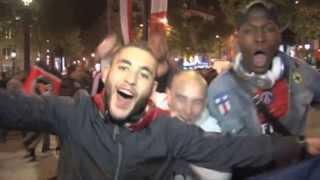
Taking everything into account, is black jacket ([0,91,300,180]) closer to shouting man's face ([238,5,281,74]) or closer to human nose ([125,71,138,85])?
human nose ([125,71,138,85])

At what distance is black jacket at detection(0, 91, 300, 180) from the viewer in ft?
9.52

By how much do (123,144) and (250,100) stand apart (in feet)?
4.16

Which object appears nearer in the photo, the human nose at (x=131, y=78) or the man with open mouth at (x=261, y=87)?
the human nose at (x=131, y=78)

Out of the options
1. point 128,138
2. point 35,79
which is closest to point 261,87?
point 128,138

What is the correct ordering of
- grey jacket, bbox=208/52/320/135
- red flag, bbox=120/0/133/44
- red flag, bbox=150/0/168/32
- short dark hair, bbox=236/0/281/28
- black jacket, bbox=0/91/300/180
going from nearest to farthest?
black jacket, bbox=0/91/300/180, grey jacket, bbox=208/52/320/135, short dark hair, bbox=236/0/281/28, red flag, bbox=120/0/133/44, red flag, bbox=150/0/168/32

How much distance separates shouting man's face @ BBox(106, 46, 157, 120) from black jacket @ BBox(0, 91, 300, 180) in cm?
8

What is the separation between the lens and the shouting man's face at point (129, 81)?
296 cm

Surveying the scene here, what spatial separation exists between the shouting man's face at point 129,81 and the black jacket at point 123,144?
8 cm

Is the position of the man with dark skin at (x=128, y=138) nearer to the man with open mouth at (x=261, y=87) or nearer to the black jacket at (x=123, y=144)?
the black jacket at (x=123, y=144)

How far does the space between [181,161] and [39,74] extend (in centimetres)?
276

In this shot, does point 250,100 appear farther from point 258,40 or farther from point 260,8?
point 260,8

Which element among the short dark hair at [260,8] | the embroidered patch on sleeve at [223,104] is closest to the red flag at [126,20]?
the short dark hair at [260,8]

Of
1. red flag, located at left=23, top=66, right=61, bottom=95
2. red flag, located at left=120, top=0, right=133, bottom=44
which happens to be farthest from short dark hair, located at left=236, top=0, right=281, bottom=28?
red flag, located at left=120, top=0, right=133, bottom=44

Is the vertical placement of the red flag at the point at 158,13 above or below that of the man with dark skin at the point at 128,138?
above
